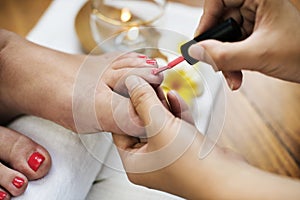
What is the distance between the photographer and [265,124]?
111 centimetres

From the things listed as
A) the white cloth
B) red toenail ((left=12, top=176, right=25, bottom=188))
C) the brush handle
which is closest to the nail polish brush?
the brush handle

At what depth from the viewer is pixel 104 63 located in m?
0.94

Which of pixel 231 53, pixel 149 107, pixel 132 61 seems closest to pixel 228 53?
pixel 231 53

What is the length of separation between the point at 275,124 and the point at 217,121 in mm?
264

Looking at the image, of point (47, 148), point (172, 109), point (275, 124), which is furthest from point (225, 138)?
point (47, 148)

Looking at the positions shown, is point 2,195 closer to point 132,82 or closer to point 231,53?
point 132,82

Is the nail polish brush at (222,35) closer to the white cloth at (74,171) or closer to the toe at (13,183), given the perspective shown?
the white cloth at (74,171)

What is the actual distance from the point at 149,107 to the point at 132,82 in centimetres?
10

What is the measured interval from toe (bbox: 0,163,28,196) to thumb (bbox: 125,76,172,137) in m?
0.23

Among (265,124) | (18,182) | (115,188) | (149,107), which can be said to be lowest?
(265,124)

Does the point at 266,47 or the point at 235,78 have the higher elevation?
the point at 266,47

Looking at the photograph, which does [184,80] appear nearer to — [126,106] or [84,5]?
[126,106]

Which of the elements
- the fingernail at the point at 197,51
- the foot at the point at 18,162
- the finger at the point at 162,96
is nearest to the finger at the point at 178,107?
the finger at the point at 162,96

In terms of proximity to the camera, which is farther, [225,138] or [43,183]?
[225,138]
